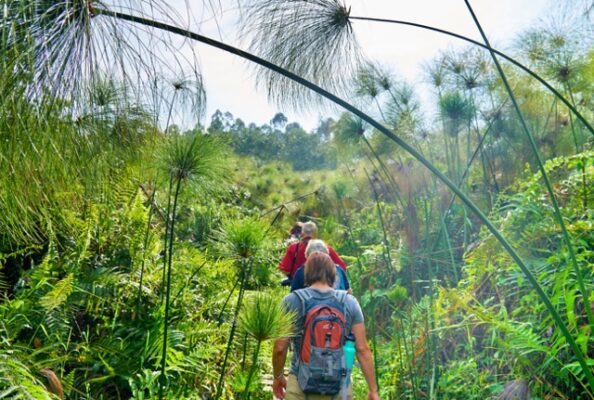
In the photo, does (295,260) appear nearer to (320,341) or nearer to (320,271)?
(320,271)

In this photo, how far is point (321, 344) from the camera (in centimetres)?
220

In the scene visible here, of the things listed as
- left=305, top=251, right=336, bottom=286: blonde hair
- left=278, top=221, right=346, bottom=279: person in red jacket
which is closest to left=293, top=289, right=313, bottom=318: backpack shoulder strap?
left=305, top=251, right=336, bottom=286: blonde hair

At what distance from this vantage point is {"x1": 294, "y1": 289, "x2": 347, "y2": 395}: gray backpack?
2184 millimetres

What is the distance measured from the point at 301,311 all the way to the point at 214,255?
1.32 m

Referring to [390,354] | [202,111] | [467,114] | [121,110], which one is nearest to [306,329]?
[202,111]

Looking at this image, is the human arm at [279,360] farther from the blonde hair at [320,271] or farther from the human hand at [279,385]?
the blonde hair at [320,271]

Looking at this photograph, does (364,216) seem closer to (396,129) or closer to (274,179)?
(274,179)

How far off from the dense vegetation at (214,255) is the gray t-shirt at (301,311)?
0.70ft

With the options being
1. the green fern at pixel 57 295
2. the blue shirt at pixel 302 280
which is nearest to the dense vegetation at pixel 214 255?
the green fern at pixel 57 295

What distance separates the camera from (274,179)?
9.88 m

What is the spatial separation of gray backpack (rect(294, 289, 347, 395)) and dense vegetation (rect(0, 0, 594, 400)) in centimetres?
23

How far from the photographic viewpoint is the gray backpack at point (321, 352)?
2.18m

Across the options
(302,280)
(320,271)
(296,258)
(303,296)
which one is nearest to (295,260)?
(296,258)

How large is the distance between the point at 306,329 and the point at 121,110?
117cm
